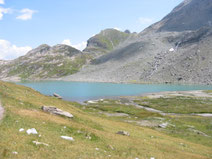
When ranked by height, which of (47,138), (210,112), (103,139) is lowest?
(210,112)

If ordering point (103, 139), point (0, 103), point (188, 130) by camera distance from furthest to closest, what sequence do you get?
point (188, 130)
point (0, 103)
point (103, 139)

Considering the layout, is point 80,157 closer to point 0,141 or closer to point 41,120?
point 0,141

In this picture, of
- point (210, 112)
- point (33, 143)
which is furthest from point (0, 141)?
point (210, 112)

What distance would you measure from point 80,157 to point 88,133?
777 centimetres

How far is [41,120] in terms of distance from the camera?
954 inches

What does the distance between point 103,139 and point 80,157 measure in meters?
7.58

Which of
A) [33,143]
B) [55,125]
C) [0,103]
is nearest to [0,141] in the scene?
[33,143]

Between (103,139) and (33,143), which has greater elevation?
(33,143)

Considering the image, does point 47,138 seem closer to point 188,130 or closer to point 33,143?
point 33,143

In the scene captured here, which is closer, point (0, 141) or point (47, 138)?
point (0, 141)

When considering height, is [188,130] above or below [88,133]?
below

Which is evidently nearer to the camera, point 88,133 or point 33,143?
point 33,143

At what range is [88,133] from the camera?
23.3 meters

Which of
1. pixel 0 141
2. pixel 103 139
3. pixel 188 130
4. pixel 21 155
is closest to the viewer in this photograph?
pixel 21 155
